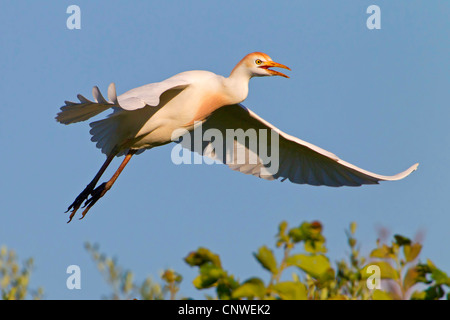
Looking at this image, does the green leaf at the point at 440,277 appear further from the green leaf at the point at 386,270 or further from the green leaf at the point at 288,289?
the green leaf at the point at 288,289

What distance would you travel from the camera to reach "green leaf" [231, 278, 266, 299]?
2551 millimetres

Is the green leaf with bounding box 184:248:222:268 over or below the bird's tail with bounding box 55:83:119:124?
below

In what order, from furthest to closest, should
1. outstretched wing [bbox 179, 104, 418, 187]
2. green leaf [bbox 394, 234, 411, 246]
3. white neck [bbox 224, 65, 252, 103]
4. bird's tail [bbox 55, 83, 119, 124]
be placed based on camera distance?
outstretched wing [bbox 179, 104, 418, 187] → white neck [bbox 224, 65, 252, 103] → bird's tail [bbox 55, 83, 119, 124] → green leaf [bbox 394, 234, 411, 246]

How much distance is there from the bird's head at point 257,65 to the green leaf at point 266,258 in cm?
633

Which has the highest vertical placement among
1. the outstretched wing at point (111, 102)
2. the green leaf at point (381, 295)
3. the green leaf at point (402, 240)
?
the outstretched wing at point (111, 102)

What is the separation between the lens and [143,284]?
4.77 m

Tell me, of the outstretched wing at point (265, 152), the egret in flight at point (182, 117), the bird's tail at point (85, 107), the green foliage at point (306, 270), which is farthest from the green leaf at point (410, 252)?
the outstretched wing at point (265, 152)

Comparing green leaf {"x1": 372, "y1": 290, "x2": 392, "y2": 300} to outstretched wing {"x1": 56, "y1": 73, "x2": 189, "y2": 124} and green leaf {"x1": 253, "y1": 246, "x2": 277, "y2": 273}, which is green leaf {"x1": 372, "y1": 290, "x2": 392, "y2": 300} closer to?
green leaf {"x1": 253, "y1": 246, "x2": 277, "y2": 273}

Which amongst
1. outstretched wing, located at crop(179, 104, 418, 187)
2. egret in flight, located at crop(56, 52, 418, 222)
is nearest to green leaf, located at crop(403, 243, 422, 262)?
egret in flight, located at crop(56, 52, 418, 222)

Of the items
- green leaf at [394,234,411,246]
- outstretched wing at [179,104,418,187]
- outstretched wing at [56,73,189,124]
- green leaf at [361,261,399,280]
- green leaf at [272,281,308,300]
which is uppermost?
outstretched wing at [56,73,189,124]

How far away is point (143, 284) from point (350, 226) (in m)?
1.57

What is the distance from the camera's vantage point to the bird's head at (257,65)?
28.8ft

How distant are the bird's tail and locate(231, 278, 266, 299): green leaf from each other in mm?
4037

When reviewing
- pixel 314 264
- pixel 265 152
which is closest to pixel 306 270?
pixel 314 264
